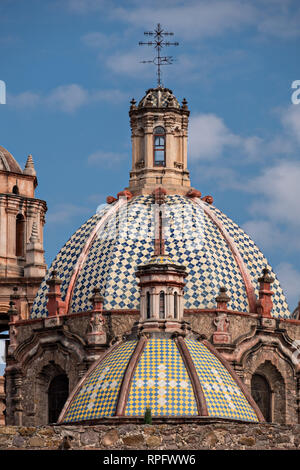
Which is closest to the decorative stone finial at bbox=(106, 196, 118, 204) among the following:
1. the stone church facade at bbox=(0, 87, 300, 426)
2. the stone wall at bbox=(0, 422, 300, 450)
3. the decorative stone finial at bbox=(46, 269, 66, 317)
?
the stone church facade at bbox=(0, 87, 300, 426)

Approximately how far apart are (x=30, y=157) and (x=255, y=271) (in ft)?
56.2

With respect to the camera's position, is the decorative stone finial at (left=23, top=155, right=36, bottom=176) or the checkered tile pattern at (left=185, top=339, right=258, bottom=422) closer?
the checkered tile pattern at (left=185, top=339, right=258, bottom=422)

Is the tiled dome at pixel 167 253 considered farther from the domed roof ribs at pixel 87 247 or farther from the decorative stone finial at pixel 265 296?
the decorative stone finial at pixel 265 296

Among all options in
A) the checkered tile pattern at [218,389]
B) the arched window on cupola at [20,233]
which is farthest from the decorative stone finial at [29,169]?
the checkered tile pattern at [218,389]

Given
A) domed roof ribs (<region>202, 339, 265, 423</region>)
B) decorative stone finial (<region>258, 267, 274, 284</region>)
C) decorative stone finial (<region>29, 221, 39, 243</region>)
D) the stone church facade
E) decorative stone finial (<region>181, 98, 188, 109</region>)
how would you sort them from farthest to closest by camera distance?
decorative stone finial (<region>29, 221, 39, 243</region>) < decorative stone finial (<region>181, 98, 188, 109</region>) < decorative stone finial (<region>258, 267, 274, 284</region>) < the stone church facade < domed roof ribs (<region>202, 339, 265, 423</region>)

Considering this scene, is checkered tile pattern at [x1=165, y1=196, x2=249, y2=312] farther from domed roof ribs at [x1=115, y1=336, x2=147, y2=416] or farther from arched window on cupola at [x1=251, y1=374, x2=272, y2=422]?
domed roof ribs at [x1=115, y1=336, x2=147, y2=416]

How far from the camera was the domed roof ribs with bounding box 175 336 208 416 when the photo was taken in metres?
43.8

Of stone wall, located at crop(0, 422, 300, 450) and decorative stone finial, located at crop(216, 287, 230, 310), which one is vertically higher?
decorative stone finial, located at crop(216, 287, 230, 310)

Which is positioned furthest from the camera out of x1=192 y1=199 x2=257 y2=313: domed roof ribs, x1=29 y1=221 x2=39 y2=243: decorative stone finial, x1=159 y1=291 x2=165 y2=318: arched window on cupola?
x1=29 y1=221 x2=39 y2=243: decorative stone finial

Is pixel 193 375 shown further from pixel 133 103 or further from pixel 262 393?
pixel 133 103

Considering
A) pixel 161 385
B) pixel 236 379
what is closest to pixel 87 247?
pixel 236 379

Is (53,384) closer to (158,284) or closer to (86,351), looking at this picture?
(86,351)

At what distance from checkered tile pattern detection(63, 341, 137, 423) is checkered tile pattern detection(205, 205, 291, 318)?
358 inches
